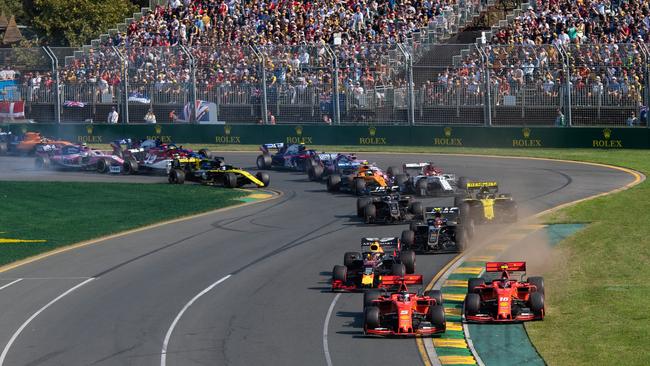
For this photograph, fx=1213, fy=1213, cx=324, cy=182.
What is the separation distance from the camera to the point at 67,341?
2462cm

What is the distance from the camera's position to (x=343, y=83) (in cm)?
6234

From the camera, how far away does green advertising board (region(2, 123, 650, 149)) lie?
56188mm

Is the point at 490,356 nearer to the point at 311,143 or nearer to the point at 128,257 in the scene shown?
the point at 128,257

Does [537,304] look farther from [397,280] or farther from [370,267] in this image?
[370,267]

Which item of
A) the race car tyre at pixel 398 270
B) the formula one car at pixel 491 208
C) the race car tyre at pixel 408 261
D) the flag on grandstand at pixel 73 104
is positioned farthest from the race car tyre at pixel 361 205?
the flag on grandstand at pixel 73 104

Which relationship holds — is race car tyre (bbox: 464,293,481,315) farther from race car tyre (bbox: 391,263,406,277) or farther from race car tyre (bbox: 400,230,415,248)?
race car tyre (bbox: 400,230,415,248)

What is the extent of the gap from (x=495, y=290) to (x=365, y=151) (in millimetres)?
34099

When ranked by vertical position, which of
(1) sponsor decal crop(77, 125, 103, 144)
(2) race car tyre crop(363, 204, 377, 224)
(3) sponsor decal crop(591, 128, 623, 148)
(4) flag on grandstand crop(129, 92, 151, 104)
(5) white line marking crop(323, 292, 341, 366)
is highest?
(4) flag on grandstand crop(129, 92, 151, 104)

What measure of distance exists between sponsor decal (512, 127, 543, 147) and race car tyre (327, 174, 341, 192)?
1405 centimetres

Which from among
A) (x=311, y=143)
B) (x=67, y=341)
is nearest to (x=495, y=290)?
(x=67, y=341)

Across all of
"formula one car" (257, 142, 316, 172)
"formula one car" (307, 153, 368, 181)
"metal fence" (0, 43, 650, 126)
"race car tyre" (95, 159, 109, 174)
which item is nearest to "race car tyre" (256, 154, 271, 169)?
"formula one car" (257, 142, 316, 172)

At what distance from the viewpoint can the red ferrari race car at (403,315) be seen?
24.4m

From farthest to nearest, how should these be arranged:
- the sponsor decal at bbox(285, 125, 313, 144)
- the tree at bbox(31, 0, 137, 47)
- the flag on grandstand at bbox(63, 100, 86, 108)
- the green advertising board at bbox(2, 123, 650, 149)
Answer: the tree at bbox(31, 0, 137, 47) → the flag on grandstand at bbox(63, 100, 86, 108) → the sponsor decal at bbox(285, 125, 313, 144) → the green advertising board at bbox(2, 123, 650, 149)

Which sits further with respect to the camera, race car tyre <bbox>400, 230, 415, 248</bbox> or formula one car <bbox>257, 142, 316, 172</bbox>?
formula one car <bbox>257, 142, 316, 172</bbox>
